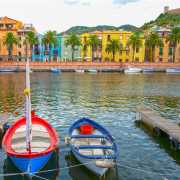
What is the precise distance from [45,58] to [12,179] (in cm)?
14939

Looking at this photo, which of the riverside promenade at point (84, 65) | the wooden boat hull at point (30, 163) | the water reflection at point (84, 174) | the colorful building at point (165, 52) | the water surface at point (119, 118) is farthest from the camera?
the colorful building at point (165, 52)

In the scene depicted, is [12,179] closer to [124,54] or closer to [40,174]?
[40,174]

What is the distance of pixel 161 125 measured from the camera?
3012 centimetres

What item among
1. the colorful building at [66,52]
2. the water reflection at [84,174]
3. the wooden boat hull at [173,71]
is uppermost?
the colorful building at [66,52]

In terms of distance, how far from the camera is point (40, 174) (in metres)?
20.5

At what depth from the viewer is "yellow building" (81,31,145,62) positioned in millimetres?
156625

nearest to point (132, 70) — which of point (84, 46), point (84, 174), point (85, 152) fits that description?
point (84, 46)

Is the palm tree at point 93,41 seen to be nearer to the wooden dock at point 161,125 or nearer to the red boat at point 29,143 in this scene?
the wooden dock at point 161,125

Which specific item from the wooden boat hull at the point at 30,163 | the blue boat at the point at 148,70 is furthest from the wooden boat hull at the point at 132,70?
the wooden boat hull at the point at 30,163

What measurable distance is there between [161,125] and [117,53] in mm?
130667

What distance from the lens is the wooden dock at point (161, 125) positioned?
26.8m

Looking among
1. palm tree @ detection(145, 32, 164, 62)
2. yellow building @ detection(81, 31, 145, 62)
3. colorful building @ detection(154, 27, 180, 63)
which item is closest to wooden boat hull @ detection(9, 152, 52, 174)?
palm tree @ detection(145, 32, 164, 62)

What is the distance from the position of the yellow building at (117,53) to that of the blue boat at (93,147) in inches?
5166

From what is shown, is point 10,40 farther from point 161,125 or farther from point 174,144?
point 174,144
